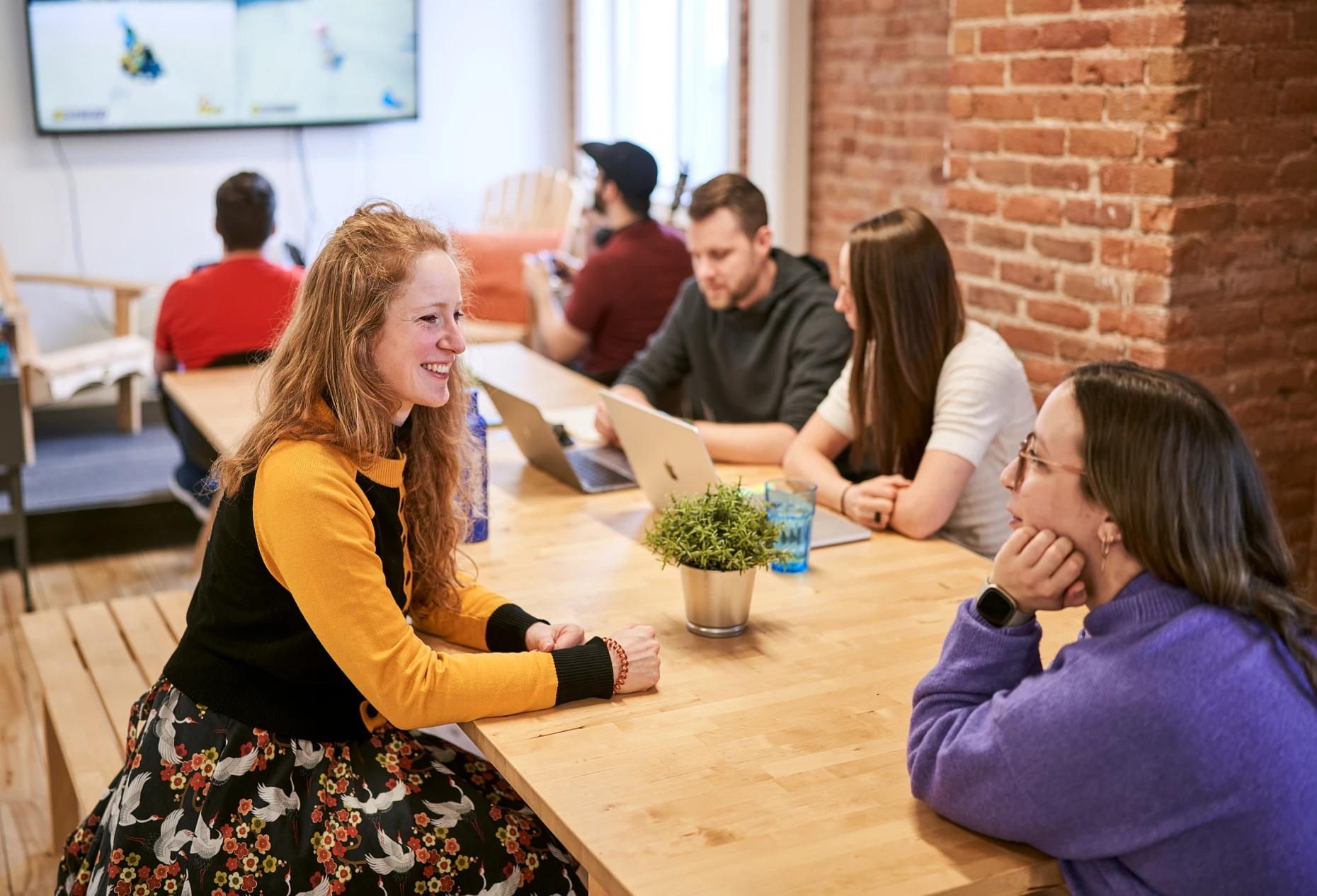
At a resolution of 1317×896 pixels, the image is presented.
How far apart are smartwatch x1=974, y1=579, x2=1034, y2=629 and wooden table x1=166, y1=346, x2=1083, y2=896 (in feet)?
0.64

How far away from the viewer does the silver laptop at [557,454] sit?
2.47 m

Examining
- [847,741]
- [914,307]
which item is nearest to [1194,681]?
[847,741]

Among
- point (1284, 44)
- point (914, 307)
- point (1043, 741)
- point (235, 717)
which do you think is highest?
point (1284, 44)

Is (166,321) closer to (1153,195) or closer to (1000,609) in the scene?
(1153,195)

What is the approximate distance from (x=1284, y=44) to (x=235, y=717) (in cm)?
232

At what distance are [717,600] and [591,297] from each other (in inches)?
96.1

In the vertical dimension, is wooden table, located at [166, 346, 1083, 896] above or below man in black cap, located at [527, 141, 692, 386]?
below

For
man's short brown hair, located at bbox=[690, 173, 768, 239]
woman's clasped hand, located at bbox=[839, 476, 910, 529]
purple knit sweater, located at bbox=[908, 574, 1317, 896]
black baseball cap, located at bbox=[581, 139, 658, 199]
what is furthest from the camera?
black baseball cap, located at bbox=[581, 139, 658, 199]

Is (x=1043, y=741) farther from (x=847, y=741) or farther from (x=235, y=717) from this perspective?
(x=235, y=717)

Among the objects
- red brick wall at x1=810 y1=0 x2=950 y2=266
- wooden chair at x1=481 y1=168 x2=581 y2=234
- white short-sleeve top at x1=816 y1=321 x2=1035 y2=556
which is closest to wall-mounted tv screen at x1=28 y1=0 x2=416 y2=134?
wooden chair at x1=481 y1=168 x2=581 y2=234

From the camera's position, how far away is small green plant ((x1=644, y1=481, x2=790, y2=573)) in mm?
1704

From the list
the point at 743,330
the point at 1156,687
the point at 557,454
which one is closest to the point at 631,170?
the point at 743,330

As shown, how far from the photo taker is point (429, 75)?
6656 mm

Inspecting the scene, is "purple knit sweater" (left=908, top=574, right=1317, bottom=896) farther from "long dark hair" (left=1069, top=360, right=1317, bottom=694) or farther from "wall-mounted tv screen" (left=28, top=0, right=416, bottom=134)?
"wall-mounted tv screen" (left=28, top=0, right=416, bottom=134)
